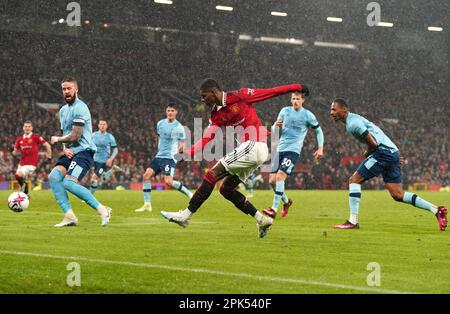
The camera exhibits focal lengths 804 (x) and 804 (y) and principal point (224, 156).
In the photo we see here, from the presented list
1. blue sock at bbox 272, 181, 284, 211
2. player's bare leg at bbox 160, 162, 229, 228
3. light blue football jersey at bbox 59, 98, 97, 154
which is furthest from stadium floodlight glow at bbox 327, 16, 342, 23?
player's bare leg at bbox 160, 162, 229, 228

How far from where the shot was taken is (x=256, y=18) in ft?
167

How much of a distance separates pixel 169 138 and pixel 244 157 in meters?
9.97

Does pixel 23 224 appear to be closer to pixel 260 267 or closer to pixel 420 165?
pixel 260 267

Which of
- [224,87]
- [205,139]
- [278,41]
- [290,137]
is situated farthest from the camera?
[278,41]

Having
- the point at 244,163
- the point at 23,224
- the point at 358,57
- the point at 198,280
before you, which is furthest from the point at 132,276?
the point at 358,57

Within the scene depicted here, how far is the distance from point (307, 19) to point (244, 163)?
41.2 m

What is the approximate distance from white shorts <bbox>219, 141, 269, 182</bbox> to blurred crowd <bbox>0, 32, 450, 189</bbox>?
32838 millimetres

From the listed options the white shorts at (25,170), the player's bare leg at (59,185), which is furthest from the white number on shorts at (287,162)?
the white shorts at (25,170)

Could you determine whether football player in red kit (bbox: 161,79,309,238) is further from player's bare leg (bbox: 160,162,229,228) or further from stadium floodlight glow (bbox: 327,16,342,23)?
stadium floodlight glow (bbox: 327,16,342,23)

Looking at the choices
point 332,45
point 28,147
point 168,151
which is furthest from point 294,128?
point 332,45

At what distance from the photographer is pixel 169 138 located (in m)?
21.4

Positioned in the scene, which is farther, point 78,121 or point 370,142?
point 370,142

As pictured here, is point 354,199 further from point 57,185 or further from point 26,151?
point 26,151

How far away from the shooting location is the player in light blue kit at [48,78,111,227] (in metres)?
13.3
